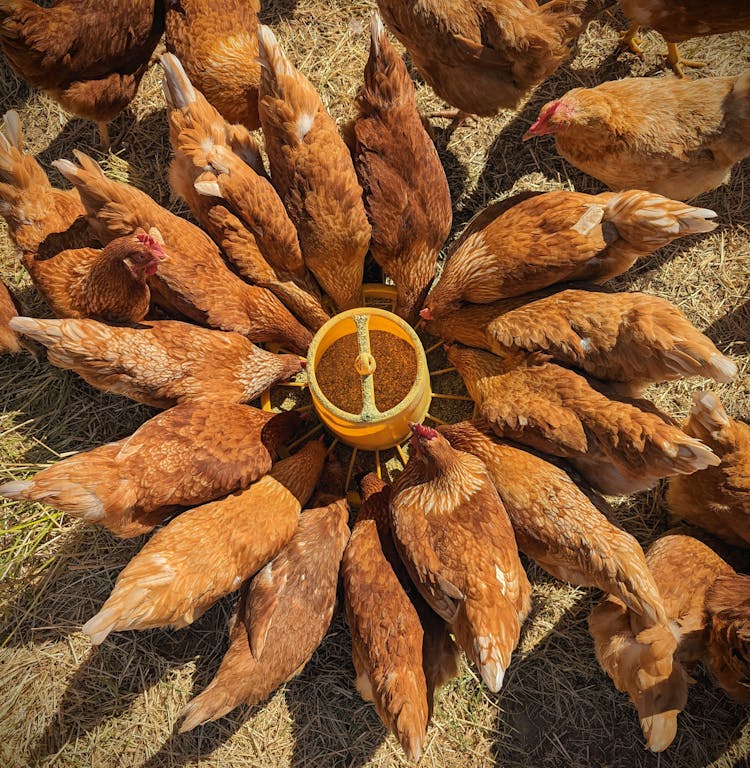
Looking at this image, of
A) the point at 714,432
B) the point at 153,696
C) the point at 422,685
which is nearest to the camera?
the point at 422,685

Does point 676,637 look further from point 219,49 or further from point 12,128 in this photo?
point 12,128

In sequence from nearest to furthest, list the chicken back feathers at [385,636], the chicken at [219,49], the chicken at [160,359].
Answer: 1. the chicken back feathers at [385,636]
2. the chicken at [160,359]
3. the chicken at [219,49]

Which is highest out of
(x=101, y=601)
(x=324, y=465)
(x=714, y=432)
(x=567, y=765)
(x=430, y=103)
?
(x=430, y=103)

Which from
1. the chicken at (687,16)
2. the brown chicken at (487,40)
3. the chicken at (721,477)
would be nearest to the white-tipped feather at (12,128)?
the brown chicken at (487,40)

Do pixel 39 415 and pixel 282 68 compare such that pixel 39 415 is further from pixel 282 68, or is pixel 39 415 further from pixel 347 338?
pixel 282 68

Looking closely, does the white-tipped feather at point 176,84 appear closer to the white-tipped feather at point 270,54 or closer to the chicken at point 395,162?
the white-tipped feather at point 270,54

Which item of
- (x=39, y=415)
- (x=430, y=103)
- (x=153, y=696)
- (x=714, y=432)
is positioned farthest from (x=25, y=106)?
(x=714, y=432)
